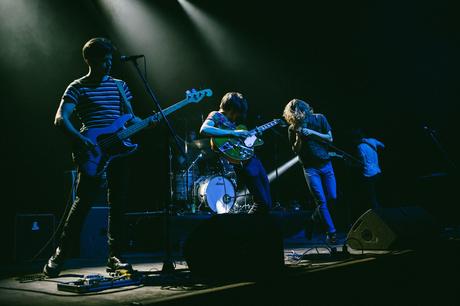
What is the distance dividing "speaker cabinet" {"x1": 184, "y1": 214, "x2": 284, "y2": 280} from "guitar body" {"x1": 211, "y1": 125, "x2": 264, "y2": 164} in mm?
1378

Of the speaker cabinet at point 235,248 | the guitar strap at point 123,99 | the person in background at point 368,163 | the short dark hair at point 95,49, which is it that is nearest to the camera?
the speaker cabinet at point 235,248

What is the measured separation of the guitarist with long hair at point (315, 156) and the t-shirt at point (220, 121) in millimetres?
1221

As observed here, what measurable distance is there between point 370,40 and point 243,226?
24.3ft

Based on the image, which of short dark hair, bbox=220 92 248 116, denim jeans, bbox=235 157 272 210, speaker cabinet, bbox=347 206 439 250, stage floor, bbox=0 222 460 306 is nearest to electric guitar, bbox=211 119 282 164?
denim jeans, bbox=235 157 272 210

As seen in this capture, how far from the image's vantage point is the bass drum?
8.23 meters

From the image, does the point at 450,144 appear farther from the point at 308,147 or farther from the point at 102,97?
the point at 102,97

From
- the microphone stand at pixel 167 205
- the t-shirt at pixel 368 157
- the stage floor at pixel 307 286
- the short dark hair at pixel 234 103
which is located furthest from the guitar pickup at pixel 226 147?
the t-shirt at pixel 368 157

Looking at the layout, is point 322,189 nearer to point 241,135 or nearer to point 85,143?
point 241,135

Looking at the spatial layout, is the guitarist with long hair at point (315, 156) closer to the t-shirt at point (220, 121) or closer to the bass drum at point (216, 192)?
the t-shirt at point (220, 121)

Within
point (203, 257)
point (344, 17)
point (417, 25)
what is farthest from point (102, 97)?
point (417, 25)

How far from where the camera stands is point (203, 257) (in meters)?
3.03

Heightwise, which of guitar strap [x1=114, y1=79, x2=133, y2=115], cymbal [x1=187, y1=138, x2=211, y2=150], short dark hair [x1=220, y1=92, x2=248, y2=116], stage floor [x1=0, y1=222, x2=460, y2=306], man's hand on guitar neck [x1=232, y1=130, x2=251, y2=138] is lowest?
stage floor [x1=0, y1=222, x2=460, y2=306]

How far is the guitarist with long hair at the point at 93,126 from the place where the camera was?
335 centimetres

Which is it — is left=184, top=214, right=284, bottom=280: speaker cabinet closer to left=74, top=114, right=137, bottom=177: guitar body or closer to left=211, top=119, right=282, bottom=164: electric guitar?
left=74, top=114, right=137, bottom=177: guitar body
